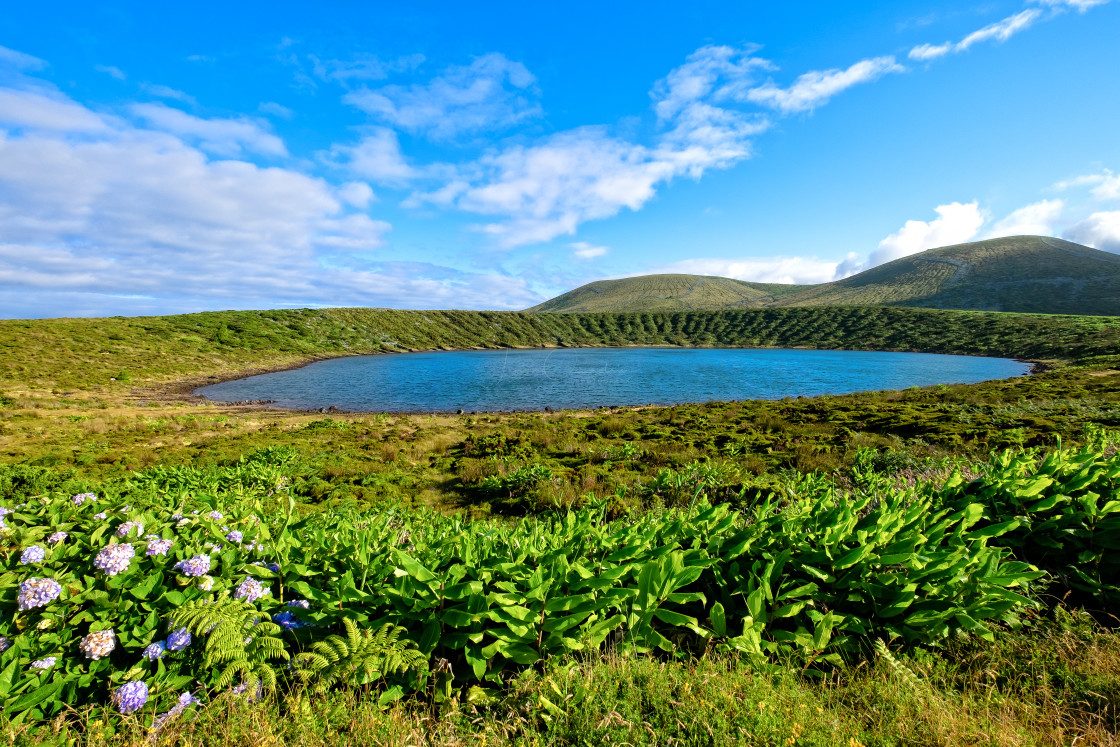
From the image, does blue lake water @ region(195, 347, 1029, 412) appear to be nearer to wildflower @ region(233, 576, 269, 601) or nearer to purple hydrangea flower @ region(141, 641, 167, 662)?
wildflower @ region(233, 576, 269, 601)

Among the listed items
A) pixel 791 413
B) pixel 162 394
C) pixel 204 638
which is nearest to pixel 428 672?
pixel 204 638

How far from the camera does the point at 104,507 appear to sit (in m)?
3.75

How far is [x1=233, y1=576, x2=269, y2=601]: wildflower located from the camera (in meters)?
2.56

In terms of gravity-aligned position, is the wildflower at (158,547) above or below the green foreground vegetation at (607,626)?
above

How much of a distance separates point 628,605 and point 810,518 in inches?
68.9

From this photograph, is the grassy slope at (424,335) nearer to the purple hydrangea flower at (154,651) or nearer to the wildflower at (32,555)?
the wildflower at (32,555)

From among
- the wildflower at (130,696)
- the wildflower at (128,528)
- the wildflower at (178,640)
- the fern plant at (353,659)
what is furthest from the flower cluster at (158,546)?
the fern plant at (353,659)

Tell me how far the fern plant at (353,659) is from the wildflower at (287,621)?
0.23 m

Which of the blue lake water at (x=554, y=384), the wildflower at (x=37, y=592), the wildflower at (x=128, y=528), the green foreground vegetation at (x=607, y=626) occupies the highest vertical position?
the wildflower at (x=128, y=528)

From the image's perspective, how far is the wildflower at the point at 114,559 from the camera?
8.09 ft

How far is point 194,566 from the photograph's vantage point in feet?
8.46

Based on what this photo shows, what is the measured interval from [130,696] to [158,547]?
87cm

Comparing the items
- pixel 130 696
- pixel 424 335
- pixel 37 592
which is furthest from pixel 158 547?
pixel 424 335

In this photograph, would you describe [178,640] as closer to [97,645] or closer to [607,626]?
[97,645]
